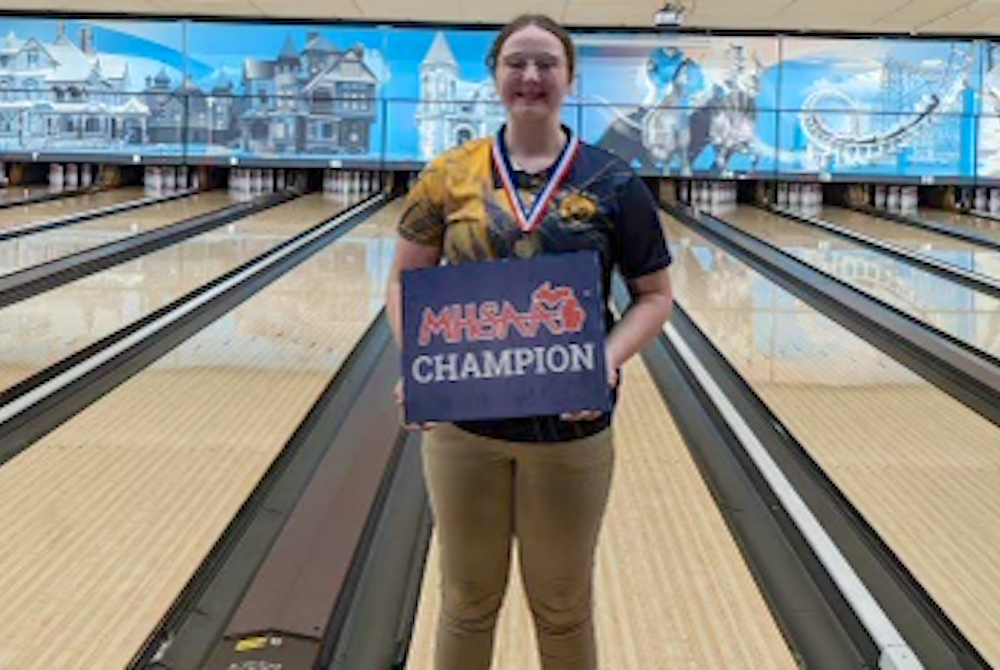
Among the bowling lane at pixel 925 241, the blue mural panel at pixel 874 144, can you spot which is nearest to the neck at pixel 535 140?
the bowling lane at pixel 925 241

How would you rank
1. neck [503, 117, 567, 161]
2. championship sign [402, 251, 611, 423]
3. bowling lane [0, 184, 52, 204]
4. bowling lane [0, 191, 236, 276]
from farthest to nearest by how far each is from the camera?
bowling lane [0, 184, 52, 204], bowling lane [0, 191, 236, 276], neck [503, 117, 567, 161], championship sign [402, 251, 611, 423]

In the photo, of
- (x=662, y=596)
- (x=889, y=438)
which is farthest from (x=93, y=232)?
(x=662, y=596)

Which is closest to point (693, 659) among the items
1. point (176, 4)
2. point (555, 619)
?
point (555, 619)

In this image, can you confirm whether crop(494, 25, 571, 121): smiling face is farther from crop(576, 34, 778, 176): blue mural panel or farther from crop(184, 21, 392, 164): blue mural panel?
crop(184, 21, 392, 164): blue mural panel

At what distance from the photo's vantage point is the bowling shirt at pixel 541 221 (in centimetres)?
148

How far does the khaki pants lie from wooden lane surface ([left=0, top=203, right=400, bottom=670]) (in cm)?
62

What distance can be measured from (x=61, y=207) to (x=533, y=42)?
7.42m

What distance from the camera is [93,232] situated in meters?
6.71

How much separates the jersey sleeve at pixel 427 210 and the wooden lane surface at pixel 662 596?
0.73 m

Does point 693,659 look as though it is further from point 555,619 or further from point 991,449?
point 991,449

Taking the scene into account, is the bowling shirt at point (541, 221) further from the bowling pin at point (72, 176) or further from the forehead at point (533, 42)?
the bowling pin at point (72, 176)

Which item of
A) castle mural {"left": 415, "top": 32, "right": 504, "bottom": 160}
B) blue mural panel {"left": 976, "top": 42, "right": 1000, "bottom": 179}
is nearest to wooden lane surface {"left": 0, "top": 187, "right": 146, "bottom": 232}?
castle mural {"left": 415, "top": 32, "right": 504, "bottom": 160}

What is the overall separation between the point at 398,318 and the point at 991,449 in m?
2.13

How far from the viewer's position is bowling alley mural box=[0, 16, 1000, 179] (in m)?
9.62
